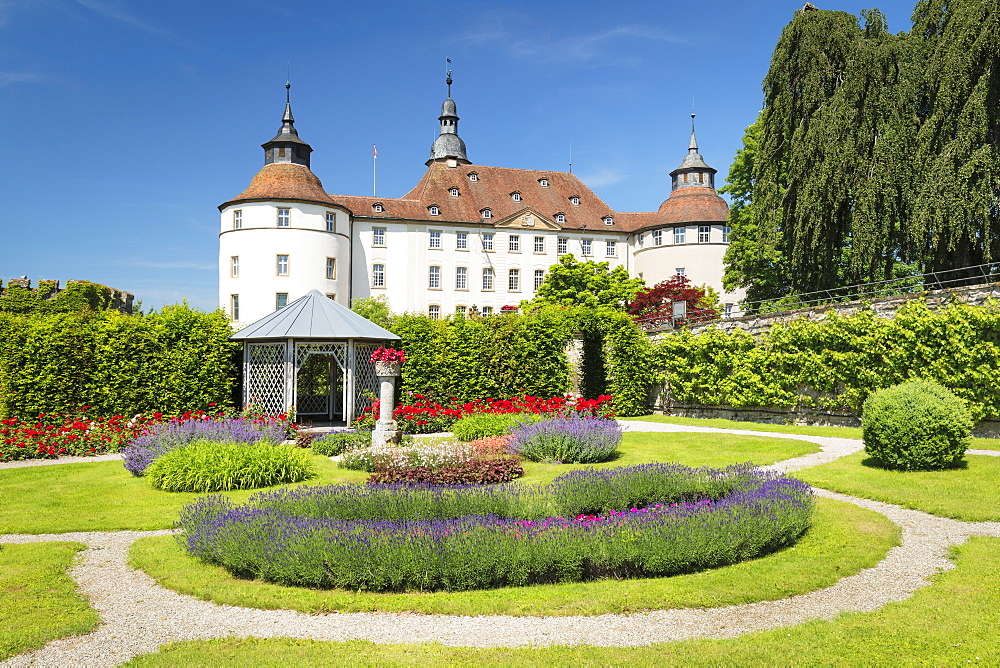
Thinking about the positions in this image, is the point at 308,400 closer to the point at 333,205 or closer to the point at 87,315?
the point at 87,315

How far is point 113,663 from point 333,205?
126 feet

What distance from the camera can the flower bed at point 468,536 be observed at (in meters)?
5.75

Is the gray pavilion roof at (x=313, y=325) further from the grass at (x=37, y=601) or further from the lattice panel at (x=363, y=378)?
the grass at (x=37, y=601)

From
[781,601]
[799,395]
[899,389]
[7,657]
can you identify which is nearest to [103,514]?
[7,657]

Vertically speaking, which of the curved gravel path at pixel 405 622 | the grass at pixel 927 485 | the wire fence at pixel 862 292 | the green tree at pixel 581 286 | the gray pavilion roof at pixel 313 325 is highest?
the green tree at pixel 581 286

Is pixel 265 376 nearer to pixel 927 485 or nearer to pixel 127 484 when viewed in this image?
pixel 127 484

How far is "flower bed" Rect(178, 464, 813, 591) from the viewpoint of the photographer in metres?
5.75

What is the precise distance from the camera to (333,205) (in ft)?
134

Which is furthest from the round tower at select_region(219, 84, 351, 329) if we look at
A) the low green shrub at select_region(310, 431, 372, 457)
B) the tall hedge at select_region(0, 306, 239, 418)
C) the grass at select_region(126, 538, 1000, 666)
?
the grass at select_region(126, 538, 1000, 666)

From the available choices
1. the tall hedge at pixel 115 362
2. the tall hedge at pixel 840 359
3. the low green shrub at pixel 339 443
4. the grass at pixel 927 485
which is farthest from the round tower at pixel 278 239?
the grass at pixel 927 485

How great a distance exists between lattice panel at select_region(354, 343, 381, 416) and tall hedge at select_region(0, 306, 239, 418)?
10.3ft

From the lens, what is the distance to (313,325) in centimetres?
1834

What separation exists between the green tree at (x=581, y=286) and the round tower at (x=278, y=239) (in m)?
12.6

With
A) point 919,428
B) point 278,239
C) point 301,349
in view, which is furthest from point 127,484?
point 278,239
